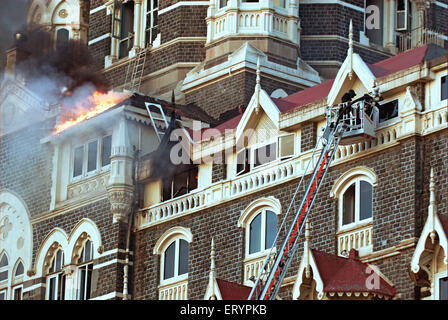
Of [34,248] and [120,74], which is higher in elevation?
[120,74]

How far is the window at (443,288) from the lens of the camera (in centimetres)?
4409

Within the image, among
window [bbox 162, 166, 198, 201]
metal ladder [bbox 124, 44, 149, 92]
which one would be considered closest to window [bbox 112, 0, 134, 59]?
metal ladder [bbox 124, 44, 149, 92]

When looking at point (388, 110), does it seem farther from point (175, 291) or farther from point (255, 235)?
point (175, 291)

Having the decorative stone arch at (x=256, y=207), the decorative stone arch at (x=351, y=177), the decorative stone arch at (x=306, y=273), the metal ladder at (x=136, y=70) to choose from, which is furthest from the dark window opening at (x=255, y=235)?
the metal ladder at (x=136, y=70)

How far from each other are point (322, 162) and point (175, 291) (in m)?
7.16

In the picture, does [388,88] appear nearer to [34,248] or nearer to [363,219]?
[363,219]

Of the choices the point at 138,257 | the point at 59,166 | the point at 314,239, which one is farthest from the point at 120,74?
the point at 314,239

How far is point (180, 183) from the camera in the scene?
180ft

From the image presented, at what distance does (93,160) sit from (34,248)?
135 inches

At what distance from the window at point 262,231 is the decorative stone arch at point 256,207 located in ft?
0.42

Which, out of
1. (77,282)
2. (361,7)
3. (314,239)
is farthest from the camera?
(361,7)

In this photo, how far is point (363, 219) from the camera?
47.5 metres

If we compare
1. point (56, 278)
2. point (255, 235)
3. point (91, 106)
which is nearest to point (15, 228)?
point (56, 278)

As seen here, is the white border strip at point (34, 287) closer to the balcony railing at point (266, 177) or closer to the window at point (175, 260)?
the balcony railing at point (266, 177)
